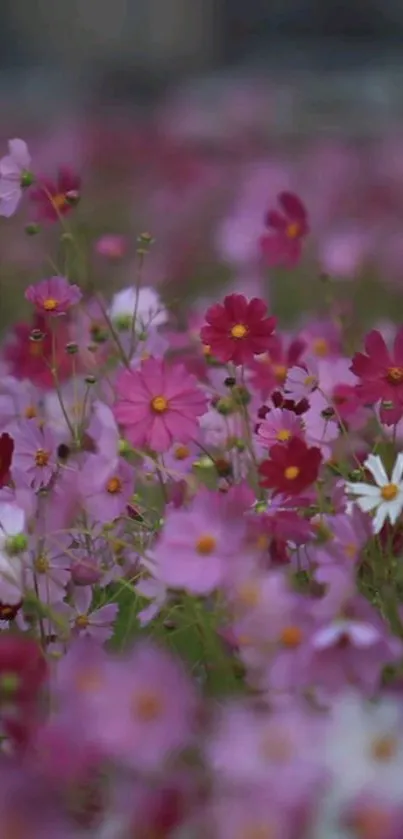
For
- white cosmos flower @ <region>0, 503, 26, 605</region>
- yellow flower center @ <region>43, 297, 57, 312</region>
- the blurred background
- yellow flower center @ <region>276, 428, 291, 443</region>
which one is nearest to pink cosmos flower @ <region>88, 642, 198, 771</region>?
white cosmos flower @ <region>0, 503, 26, 605</region>

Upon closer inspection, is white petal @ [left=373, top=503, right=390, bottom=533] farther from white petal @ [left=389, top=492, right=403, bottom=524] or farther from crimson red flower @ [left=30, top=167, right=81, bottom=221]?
crimson red flower @ [left=30, top=167, right=81, bottom=221]

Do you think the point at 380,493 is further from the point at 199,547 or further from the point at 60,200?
the point at 60,200

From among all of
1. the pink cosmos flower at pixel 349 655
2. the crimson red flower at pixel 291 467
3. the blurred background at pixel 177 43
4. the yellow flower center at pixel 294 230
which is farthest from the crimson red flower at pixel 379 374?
the blurred background at pixel 177 43

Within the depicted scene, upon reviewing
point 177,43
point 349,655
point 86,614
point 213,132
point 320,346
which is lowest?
point 177,43

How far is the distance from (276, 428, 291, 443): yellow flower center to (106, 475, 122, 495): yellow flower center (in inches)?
3.0

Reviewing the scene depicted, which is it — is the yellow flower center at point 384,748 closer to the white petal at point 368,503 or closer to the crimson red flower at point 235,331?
the white petal at point 368,503

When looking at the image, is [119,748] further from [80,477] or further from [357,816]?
[80,477]

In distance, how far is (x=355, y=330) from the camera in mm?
1063

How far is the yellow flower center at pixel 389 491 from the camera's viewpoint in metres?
0.52

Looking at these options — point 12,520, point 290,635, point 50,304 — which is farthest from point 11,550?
point 50,304

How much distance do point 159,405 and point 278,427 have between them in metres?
0.06

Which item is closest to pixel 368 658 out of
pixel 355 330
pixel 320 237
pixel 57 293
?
pixel 57 293

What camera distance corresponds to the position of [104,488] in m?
0.59

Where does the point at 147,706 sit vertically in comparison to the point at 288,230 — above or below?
above
